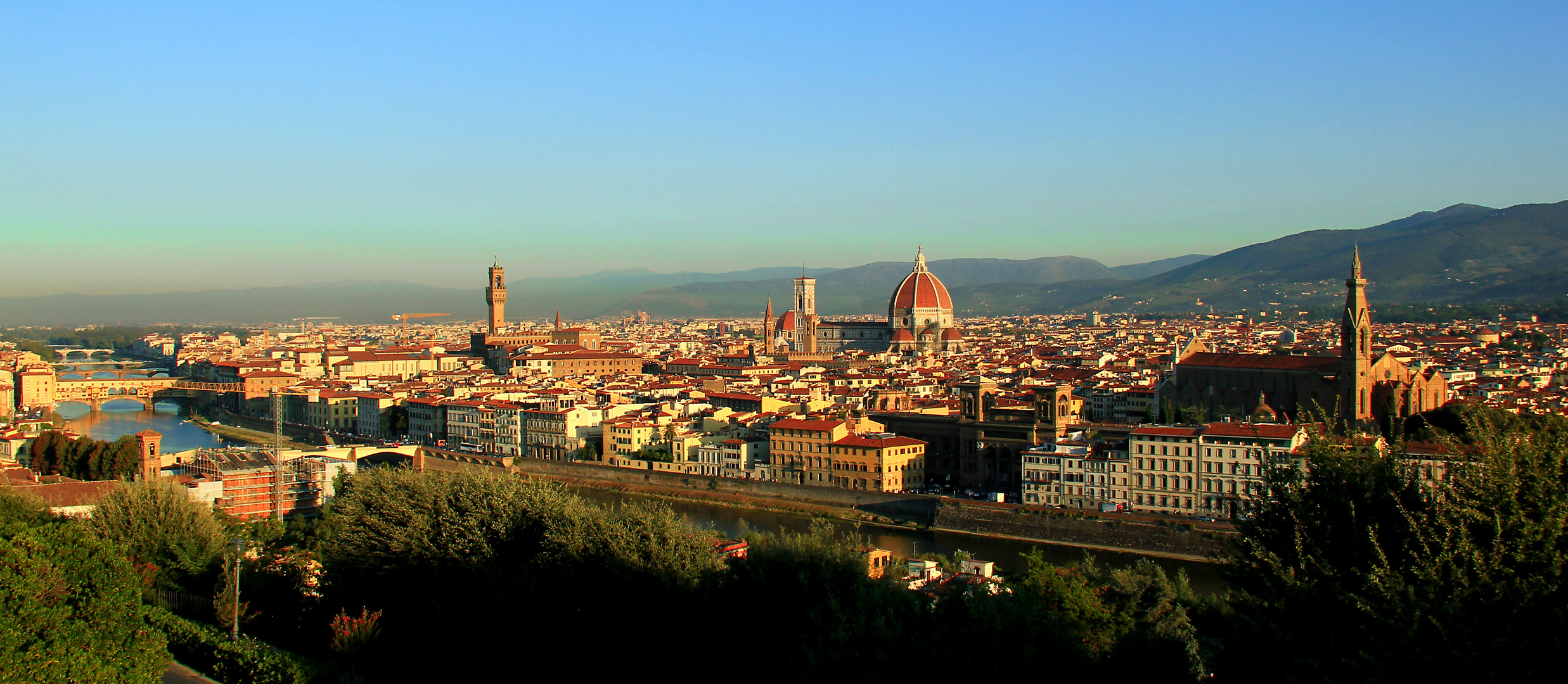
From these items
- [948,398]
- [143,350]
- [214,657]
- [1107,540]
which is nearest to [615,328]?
[143,350]

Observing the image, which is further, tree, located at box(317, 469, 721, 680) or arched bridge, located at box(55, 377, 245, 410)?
arched bridge, located at box(55, 377, 245, 410)

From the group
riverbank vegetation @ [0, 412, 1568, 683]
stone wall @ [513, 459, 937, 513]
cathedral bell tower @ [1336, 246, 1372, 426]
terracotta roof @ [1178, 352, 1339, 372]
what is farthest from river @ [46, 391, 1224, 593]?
terracotta roof @ [1178, 352, 1339, 372]

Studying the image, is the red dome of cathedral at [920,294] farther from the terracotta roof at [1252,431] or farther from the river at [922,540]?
the terracotta roof at [1252,431]

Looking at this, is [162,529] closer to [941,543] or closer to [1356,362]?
[941,543]

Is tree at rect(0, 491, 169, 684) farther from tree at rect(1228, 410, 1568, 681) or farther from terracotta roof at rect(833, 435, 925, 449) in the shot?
terracotta roof at rect(833, 435, 925, 449)

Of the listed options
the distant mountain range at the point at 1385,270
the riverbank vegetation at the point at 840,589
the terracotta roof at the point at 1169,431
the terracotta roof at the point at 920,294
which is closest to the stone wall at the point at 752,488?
the terracotta roof at the point at 1169,431
